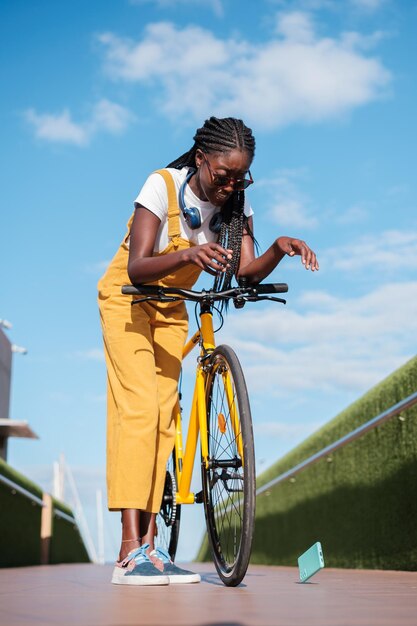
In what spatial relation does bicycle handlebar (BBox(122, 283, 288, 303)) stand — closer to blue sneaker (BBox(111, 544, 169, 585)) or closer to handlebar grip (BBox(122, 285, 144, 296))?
handlebar grip (BBox(122, 285, 144, 296))

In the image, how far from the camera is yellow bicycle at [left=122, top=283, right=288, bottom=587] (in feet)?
9.55

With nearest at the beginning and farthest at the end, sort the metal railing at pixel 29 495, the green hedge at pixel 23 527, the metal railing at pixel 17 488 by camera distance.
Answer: the metal railing at pixel 17 488, the metal railing at pixel 29 495, the green hedge at pixel 23 527

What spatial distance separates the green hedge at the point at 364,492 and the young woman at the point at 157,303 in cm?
220

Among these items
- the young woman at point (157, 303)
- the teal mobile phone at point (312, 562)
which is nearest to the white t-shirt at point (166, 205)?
the young woman at point (157, 303)

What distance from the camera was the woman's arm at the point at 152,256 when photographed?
281cm

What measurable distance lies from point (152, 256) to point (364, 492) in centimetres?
339

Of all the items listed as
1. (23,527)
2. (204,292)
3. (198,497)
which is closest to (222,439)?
(198,497)

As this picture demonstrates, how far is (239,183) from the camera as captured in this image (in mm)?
3320

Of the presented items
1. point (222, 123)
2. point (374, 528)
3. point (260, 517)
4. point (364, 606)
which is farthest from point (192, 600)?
point (260, 517)

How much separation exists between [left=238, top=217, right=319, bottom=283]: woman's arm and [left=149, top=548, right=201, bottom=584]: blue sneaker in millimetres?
1154

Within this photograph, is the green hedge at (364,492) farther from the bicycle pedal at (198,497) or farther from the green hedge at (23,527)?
the green hedge at (23,527)

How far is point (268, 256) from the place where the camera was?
130 inches

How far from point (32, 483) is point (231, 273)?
25.9 feet

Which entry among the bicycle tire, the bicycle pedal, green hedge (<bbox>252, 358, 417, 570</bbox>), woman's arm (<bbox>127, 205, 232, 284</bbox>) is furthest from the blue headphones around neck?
green hedge (<bbox>252, 358, 417, 570</bbox>)
